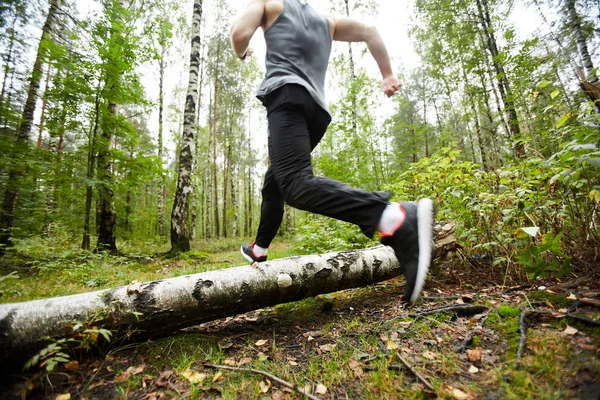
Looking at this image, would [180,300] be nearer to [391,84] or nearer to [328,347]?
[328,347]

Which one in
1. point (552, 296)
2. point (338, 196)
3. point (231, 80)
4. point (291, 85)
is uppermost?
point (231, 80)

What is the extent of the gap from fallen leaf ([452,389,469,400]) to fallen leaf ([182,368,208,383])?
1183 millimetres

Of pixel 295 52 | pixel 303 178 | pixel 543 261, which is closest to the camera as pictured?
pixel 303 178

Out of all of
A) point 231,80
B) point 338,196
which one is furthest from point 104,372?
point 231,80

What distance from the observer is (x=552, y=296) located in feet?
5.20

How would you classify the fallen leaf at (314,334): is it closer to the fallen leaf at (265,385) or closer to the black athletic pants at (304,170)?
the fallen leaf at (265,385)

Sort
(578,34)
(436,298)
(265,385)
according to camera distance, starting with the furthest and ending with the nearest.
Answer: (578,34) < (436,298) < (265,385)

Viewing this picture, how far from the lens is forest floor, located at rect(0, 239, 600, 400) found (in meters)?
1.02

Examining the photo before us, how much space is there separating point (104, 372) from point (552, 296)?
8.94 ft

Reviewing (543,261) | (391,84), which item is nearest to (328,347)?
(543,261)

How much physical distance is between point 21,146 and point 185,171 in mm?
2992

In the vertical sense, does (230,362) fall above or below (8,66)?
below

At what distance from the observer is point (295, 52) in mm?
Answer: 1674

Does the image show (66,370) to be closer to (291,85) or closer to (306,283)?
(306,283)
